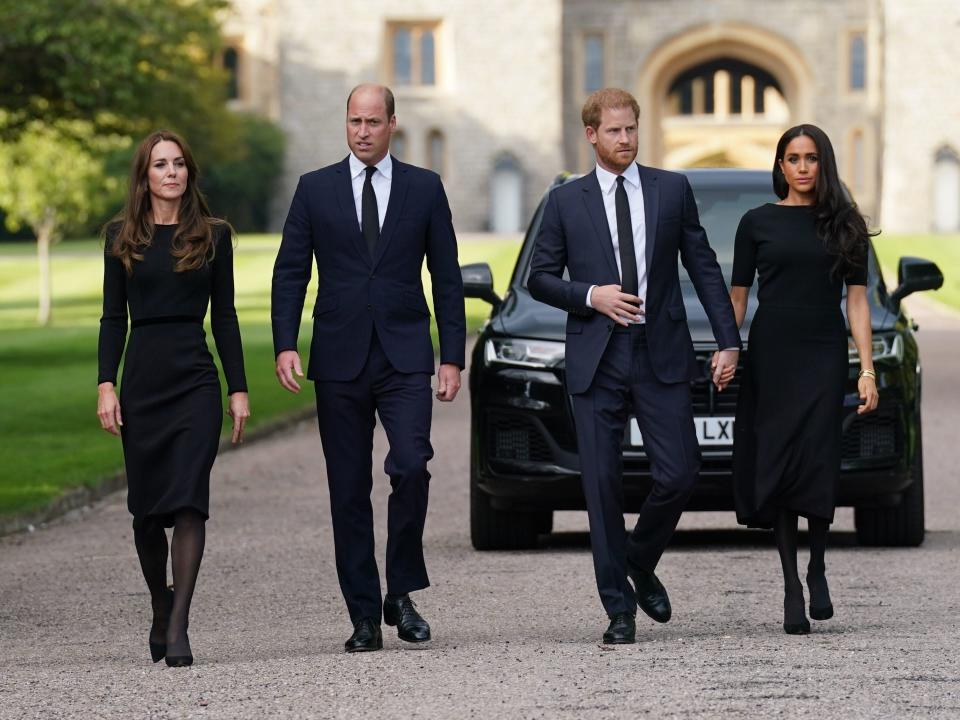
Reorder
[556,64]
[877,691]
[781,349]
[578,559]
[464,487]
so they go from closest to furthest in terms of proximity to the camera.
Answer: [877,691], [781,349], [578,559], [464,487], [556,64]

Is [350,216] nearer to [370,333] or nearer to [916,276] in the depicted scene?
[370,333]

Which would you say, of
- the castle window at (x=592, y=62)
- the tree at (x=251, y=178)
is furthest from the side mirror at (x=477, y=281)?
the castle window at (x=592, y=62)

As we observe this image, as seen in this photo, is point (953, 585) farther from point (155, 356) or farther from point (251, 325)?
point (251, 325)

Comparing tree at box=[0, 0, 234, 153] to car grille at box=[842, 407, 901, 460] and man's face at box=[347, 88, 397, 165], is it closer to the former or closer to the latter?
car grille at box=[842, 407, 901, 460]

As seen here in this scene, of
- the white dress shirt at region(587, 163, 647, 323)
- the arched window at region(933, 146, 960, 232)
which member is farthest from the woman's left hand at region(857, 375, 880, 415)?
the arched window at region(933, 146, 960, 232)

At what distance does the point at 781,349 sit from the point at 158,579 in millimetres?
2241

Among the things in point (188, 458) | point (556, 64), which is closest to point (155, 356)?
point (188, 458)

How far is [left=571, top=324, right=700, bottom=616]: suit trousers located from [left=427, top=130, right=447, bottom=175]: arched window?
61050 millimetres

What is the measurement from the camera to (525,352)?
9.03m

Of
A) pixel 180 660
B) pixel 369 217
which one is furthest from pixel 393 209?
pixel 180 660

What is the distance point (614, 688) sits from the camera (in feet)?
18.6

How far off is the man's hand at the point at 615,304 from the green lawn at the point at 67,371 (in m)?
5.46

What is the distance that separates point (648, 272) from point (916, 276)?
295 cm

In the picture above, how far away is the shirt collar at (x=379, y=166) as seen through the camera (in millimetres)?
6770
